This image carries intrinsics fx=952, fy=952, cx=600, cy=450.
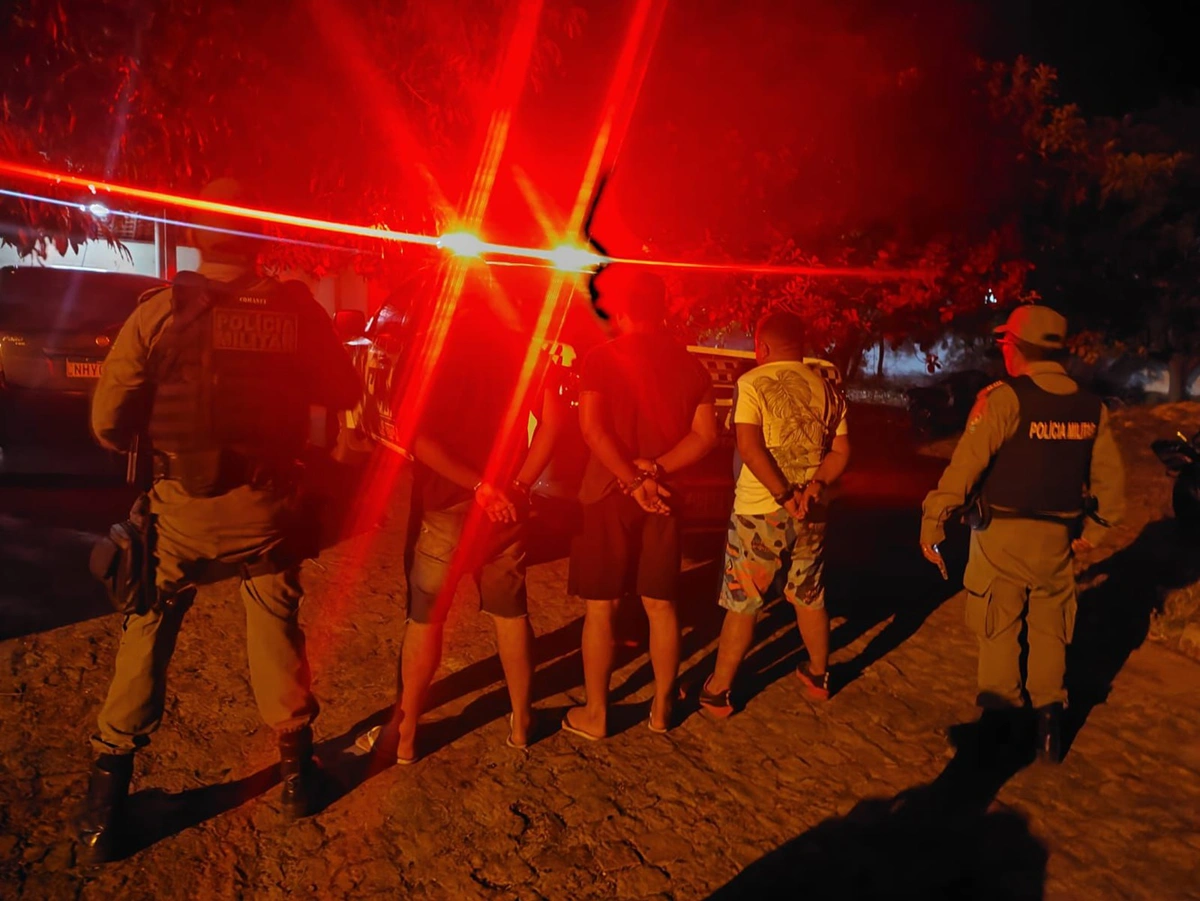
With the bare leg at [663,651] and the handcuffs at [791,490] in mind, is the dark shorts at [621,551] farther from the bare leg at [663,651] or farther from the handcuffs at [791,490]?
the handcuffs at [791,490]

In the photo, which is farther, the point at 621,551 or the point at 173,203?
the point at 173,203

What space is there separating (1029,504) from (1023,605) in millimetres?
463

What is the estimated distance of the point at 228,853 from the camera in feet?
10.4

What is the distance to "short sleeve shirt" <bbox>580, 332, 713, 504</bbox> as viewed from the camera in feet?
13.1

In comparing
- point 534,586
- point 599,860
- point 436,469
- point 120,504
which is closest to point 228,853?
point 599,860

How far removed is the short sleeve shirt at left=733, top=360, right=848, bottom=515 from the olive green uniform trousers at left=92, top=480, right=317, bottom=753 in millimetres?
2045

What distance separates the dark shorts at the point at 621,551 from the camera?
4.06m

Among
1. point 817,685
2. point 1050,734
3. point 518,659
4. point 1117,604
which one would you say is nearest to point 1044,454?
point 1050,734

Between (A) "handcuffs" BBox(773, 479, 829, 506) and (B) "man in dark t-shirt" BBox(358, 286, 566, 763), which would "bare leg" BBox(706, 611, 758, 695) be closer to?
(A) "handcuffs" BBox(773, 479, 829, 506)

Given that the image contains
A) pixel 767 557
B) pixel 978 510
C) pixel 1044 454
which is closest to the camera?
pixel 1044 454

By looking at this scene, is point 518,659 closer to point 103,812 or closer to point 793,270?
point 103,812

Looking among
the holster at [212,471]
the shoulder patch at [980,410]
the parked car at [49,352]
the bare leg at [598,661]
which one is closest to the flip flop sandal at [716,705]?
the bare leg at [598,661]

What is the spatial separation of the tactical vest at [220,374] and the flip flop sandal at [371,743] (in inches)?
51.3

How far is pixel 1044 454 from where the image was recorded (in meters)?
3.98
